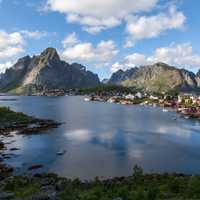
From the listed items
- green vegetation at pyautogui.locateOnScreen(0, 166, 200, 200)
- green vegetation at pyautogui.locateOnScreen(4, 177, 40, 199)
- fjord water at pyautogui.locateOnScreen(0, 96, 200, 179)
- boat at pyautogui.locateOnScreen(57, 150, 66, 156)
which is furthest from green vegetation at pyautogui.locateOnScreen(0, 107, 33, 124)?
green vegetation at pyautogui.locateOnScreen(4, 177, 40, 199)

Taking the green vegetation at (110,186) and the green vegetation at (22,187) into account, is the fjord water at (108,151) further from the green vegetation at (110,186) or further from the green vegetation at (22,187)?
the green vegetation at (22,187)

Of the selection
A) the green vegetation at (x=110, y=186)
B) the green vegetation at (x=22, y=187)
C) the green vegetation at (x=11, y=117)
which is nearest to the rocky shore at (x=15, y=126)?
Answer: the green vegetation at (x=11, y=117)

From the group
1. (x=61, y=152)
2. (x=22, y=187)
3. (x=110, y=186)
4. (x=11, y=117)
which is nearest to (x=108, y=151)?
(x=61, y=152)

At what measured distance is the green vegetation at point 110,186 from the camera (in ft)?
109

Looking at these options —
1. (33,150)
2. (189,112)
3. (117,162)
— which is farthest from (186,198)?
(189,112)

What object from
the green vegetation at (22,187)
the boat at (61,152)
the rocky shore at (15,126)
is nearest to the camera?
the green vegetation at (22,187)

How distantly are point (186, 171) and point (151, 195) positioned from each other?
1187 inches

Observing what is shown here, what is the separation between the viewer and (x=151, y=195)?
28.1 meters

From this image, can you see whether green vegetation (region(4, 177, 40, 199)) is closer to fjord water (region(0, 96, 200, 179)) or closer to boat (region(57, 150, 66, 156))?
fjord water (region(0, 96, 200, 179))

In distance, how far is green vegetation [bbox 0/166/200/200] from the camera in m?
33.3

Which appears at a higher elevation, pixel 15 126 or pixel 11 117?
pixel 11 117

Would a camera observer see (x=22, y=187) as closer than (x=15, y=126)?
Yes

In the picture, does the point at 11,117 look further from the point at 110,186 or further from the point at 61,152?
the point at 110,186

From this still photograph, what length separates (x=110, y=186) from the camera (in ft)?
140
